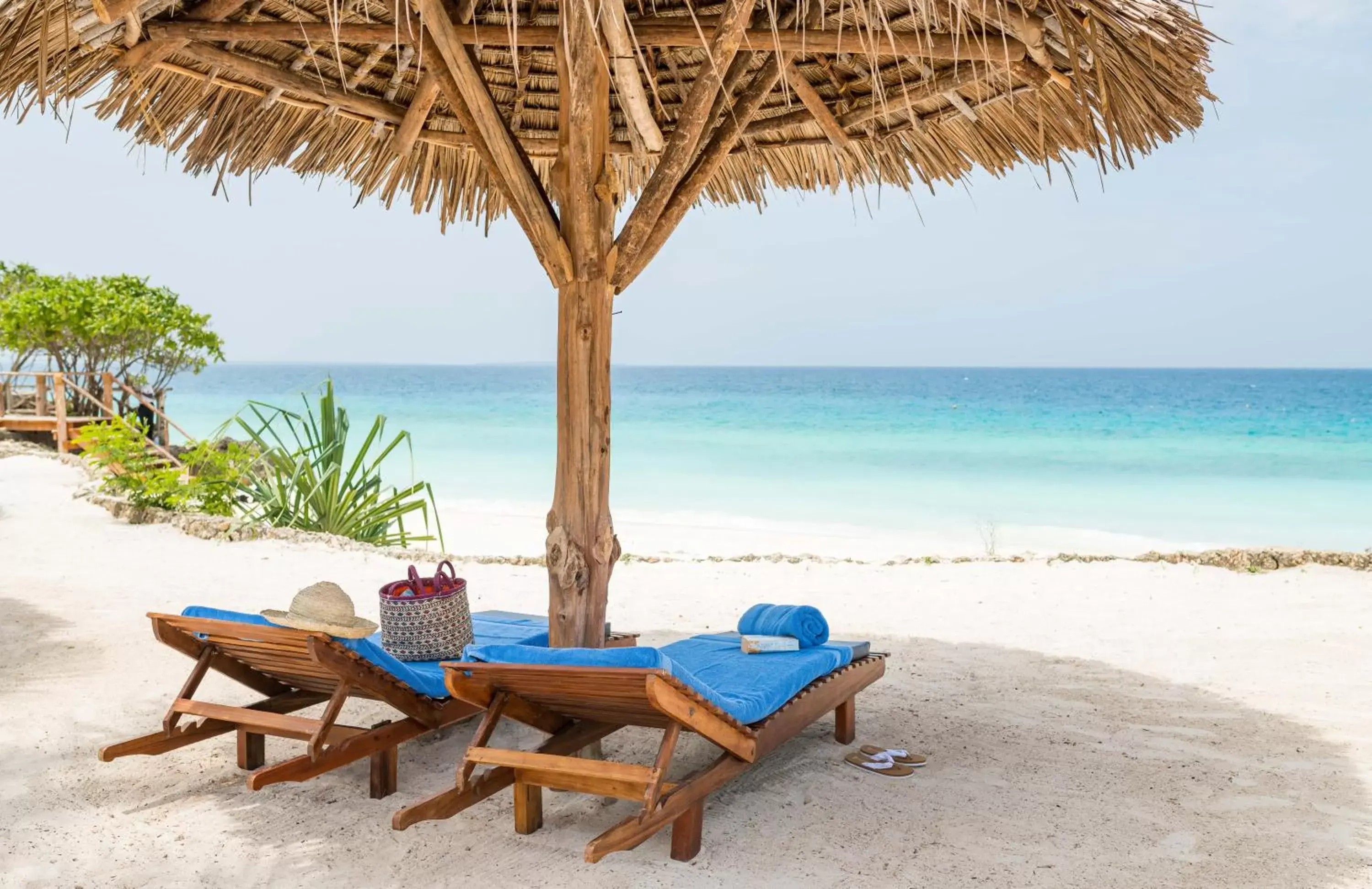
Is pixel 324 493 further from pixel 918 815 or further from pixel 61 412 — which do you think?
pixel 61 412

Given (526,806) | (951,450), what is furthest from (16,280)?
(951,450)

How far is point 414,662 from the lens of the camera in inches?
108

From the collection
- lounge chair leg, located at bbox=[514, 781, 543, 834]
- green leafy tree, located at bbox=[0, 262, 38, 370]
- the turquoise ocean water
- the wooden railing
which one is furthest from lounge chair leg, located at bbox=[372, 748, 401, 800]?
green leafy tree, located at bbox=[0, 262, 38, 370]

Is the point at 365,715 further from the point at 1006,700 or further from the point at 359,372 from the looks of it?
the point at 359,372

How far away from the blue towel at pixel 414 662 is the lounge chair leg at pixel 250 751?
0.34m

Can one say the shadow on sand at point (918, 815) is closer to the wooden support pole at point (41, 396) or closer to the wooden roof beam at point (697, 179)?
the wooden roof beam at point (697, 179)

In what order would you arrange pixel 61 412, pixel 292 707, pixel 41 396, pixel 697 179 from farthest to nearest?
1. pixel 41 396
2. pixel 61 412
3. pixel 292 707
4. pixel 697 179

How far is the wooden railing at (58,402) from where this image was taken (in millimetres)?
10812

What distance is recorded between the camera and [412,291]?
54938 mm

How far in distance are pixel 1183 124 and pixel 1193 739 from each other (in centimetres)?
184

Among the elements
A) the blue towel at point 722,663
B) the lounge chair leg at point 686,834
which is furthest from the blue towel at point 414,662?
the lounge chair leg at point 686,834

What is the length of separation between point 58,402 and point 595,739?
426 inches

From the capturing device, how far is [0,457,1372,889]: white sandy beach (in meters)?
2.10

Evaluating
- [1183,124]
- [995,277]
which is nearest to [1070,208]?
[995,277]
